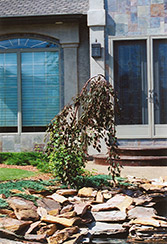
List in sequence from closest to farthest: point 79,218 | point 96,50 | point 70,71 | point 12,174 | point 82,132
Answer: point 79,218, point 82,132, point 12,174, point 96,50, point 70,71

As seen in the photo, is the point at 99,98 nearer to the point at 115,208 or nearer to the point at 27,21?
the point at 115,208

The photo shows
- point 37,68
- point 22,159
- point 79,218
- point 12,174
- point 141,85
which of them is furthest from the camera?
point 37,68

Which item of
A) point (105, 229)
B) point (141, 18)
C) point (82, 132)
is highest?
point (141, 18)

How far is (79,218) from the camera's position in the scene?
141 inches

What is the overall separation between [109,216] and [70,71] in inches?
221

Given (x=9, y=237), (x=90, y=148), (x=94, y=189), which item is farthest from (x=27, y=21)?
(x=9, y=237)

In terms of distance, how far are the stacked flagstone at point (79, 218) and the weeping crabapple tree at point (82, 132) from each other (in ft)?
1.36

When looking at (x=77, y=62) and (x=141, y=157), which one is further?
(x=77, y=62)

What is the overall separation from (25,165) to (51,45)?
3.22 meters

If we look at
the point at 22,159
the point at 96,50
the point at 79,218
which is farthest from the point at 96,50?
the point at 79,218

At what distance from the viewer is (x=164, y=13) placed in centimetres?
812

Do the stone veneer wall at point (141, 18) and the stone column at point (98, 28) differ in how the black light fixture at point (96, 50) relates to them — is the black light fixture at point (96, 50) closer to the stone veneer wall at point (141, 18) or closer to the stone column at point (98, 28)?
the stone column at point (98, 28)

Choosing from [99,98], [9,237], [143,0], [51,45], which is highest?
[143,0]

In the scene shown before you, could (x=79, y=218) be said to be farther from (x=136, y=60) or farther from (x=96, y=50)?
(x=136, y=60)
